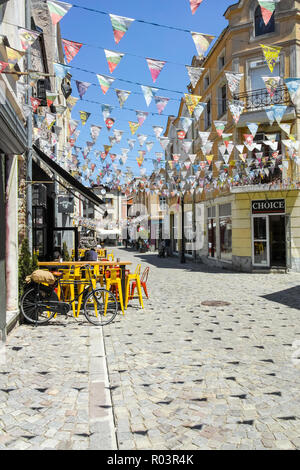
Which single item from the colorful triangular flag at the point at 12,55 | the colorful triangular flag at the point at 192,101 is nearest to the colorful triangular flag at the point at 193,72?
the colorful triangular flag at the point at 192,101

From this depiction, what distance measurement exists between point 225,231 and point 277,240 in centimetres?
332

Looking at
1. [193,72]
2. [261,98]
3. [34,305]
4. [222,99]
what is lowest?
[34,305]

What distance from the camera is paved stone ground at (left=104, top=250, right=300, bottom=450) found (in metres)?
3.27

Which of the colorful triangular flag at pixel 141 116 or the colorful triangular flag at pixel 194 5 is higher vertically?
the colorful triangular flag at pixel 194 5

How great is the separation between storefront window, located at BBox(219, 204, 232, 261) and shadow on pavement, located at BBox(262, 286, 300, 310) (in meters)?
8.05

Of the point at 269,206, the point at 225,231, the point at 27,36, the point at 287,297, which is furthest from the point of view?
the point at 225,231

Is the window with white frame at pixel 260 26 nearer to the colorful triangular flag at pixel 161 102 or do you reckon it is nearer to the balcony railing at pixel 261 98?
the balcony railing at pixel 261 98

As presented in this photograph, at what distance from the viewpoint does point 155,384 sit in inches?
174

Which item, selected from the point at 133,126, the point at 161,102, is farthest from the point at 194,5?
the point at 133,126

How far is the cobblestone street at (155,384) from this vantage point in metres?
3.24

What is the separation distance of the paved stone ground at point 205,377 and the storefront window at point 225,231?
436 inches

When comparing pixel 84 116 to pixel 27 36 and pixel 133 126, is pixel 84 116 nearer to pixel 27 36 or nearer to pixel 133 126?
pixel 133 126
